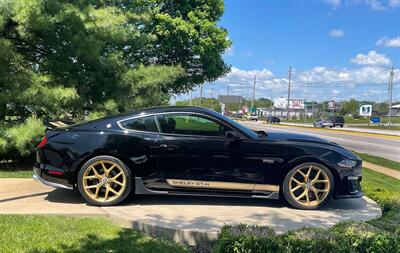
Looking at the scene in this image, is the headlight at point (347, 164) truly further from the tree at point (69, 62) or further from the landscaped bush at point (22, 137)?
the landscaped bush at point (22, 137)

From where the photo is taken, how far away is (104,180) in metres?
5.73

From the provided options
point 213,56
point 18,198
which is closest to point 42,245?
point 18,198

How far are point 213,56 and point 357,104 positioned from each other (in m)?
116

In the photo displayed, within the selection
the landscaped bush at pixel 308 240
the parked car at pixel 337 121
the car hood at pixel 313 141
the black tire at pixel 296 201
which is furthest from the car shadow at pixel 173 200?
the parked car at pixel 337 121

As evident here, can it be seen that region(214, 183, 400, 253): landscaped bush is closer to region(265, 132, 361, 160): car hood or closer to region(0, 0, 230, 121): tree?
region(265, 132, 361, 160): car hood

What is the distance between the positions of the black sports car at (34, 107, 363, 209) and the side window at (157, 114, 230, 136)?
0.10m

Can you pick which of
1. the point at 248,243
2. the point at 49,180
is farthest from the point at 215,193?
the point at 49,180

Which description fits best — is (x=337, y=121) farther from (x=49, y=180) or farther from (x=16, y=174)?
(x=49, y=180)

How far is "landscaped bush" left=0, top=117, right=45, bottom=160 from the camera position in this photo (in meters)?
8.35

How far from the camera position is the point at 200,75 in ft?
71.8

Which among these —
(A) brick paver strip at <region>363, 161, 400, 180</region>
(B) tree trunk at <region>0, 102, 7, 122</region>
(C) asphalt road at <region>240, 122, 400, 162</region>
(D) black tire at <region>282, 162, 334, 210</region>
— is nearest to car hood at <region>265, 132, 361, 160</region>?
(D) black tire at <region>282, 162, 334, 210</region>

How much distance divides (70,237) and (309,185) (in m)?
3.04

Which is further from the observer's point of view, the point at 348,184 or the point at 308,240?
the point at 348,184

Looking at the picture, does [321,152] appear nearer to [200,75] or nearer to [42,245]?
[42,245]
